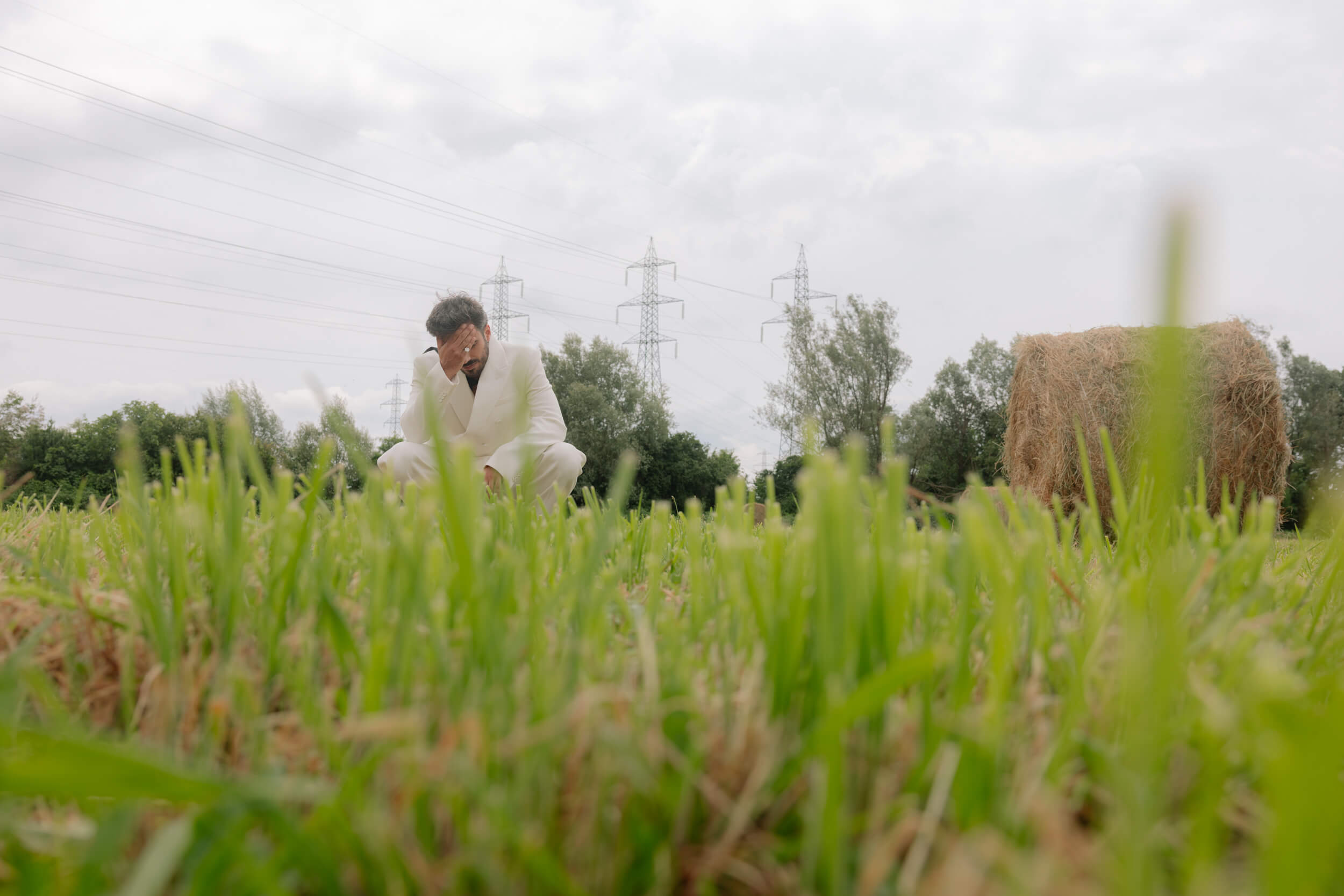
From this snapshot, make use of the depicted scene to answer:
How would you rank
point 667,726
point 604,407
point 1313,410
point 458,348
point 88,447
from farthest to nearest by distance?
point 604,407 < point 1313,410 < point 88,447 < point 458,348 < point 667,726

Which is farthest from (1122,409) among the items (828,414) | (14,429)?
(14,429)

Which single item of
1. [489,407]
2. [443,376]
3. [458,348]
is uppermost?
[458,348]

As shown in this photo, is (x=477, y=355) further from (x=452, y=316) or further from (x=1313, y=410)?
(x=1313, y=410)

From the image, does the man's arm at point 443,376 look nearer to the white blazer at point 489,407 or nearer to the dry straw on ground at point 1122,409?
the white blazer at point 489,407

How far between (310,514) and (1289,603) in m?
1.23

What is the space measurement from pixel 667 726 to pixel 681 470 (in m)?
29.4

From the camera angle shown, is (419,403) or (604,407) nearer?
(419,403)

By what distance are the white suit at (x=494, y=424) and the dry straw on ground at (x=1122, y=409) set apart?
15.9ft

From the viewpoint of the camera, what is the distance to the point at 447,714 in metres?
0.53

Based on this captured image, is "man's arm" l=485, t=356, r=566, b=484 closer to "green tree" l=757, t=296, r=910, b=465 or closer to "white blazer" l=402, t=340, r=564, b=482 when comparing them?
"white blazer" l=402, t=340, r=564, b=482

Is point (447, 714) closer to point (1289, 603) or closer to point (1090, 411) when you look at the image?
point (1289, 603)

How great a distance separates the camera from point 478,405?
14.3ft

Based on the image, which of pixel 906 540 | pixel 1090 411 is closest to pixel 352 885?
pixel 906 540

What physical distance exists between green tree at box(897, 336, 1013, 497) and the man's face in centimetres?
2454
